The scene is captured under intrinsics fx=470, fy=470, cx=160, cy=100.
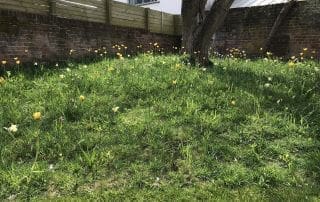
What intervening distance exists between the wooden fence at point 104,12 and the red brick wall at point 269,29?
2016mm

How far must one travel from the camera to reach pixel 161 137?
19.5ft

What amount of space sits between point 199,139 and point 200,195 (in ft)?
4.07

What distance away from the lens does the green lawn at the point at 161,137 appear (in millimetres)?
4996

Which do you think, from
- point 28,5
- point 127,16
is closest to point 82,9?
point 28,5

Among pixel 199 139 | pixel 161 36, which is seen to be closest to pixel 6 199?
pixel 199 139

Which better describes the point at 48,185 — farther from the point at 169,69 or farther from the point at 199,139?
the point at 169,69

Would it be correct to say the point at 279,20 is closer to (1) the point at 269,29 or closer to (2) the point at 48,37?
(1) the point at 269,29

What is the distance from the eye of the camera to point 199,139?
595 centimetres

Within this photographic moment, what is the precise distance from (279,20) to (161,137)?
10477 mm

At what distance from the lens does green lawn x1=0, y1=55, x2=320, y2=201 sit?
16.4ft

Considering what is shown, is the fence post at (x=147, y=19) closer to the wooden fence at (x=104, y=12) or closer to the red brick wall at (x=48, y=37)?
the wooden fence at (x=104, y=12)

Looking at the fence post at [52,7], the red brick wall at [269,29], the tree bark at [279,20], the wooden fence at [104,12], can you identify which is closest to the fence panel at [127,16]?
the wooden fence at [104,12]

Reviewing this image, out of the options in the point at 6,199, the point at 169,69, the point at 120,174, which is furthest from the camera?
the point at 169,69

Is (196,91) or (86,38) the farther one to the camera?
(86,38)
